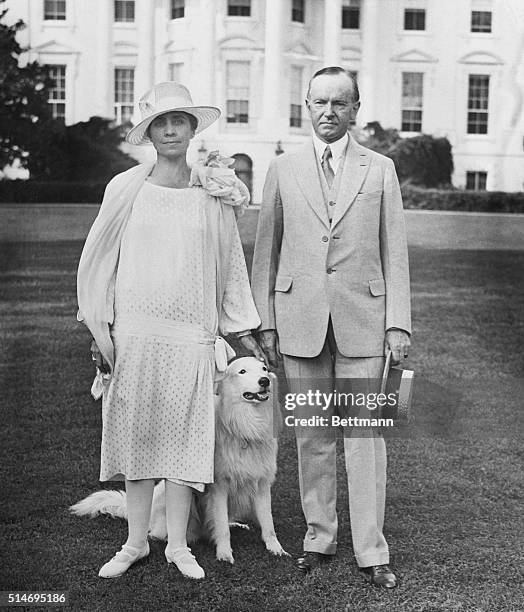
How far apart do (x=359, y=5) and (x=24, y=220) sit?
2225 millimetres

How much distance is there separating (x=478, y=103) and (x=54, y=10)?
Answer: 2349 mm

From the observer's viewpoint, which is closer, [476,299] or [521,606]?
[521,606]

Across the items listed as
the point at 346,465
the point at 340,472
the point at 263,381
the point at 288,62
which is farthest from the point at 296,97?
the point at 346,465

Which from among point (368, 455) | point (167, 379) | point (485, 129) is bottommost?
point (368, 455)

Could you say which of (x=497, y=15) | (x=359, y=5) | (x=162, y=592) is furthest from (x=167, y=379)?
(x=359, y=5)

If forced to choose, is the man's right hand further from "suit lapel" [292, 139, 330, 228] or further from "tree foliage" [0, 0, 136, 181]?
"tree foliage" [0, 0, 136, 181]

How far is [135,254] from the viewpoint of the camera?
2611 millimetres

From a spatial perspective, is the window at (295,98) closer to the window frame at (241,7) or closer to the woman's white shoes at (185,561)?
the window frame at (241,7)

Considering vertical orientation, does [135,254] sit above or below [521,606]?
above

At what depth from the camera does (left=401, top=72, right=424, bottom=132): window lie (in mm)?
5359

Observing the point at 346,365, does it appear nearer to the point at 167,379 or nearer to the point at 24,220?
the point at 167,379

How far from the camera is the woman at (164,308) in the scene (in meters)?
2.61

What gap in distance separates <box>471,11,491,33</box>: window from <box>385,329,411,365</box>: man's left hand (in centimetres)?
274

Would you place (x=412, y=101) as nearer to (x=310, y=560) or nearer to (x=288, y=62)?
(x=288, y=62)
